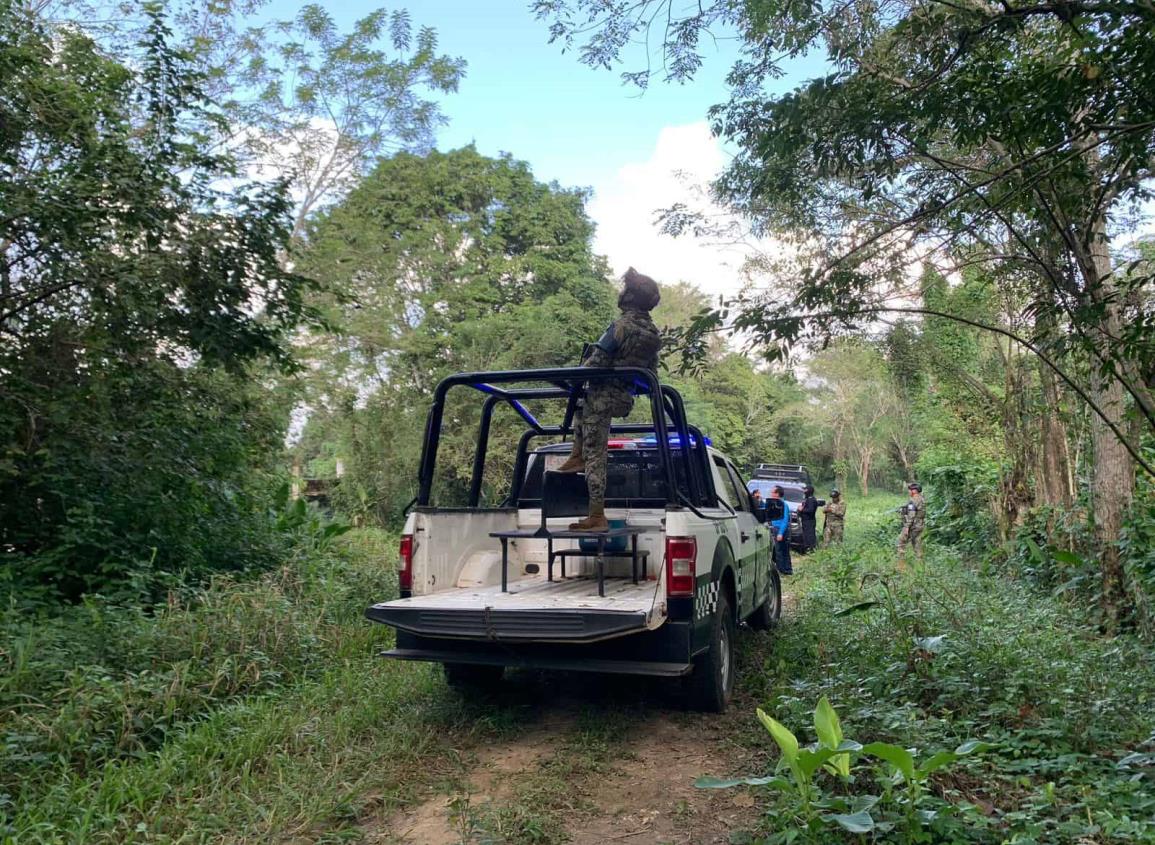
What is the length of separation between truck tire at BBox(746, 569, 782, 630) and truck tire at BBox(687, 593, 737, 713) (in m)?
2.03

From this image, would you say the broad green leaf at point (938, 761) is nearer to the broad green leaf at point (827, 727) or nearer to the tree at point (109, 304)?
the broad green leaf at point (827, 727)

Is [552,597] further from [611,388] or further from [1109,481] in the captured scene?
[1109,481]

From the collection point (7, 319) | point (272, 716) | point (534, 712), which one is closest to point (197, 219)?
point (7, 319)

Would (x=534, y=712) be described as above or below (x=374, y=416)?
below

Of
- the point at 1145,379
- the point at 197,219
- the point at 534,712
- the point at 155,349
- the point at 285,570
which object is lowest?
the point at 534,712

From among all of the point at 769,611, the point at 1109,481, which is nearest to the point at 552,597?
the point at 769,611

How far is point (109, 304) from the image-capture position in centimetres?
687

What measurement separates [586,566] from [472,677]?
3.60 feet

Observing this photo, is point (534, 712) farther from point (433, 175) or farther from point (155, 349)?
point (433, 175)

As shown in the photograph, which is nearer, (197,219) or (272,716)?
(272,716)

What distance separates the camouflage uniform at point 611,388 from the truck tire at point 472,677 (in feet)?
4.43

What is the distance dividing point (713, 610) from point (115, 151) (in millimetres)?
6132

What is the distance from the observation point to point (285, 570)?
7.37 metres

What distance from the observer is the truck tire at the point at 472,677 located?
524 cm
